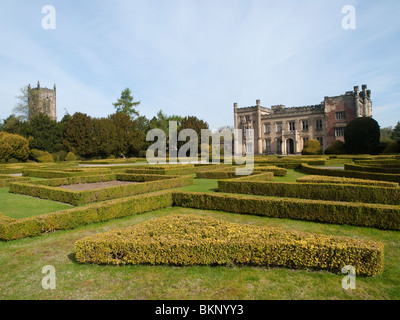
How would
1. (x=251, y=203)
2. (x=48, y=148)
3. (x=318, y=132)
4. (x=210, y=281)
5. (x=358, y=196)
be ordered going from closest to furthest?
1. (x=210, y=281)
2. (x=251, y=203)
3. (x=358, y=196)
4. (x=48, y=148)
5. (x=318, y=132)

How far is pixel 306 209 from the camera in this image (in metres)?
7.83

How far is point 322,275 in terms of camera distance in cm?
452

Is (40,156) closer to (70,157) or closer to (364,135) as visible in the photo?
(70,157)

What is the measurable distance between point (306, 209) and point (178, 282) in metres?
4.84

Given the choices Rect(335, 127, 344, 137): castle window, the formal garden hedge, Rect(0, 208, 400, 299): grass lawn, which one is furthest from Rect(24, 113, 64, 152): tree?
Rect(335, 127, 344, 137): castle window

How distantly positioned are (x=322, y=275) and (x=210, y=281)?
1852mm

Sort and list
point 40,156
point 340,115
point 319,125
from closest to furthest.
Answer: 1. point 40,156
2. point 340,115
3. point 319,125

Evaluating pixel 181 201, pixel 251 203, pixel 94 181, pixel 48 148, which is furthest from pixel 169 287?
pixel 48 148

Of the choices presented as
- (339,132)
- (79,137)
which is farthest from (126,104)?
(339,132)

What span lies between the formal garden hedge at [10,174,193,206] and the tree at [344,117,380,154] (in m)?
25.8

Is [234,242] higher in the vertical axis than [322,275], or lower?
higher

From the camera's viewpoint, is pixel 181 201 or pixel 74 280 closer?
pixel 74 280

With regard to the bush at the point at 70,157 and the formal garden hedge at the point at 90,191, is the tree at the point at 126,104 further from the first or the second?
the formal garden hedge at the point at 90,191

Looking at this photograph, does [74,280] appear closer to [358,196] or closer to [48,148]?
[358,196]
